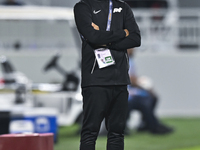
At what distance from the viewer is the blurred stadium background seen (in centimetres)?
1095

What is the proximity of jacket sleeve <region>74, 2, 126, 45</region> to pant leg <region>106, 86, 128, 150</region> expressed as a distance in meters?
0.41

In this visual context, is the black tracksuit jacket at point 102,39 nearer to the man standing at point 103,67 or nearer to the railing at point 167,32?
the man standing at point 103,67

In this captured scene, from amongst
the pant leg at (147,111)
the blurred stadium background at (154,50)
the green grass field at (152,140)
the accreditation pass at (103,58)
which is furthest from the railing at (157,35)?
the accreditation pass at (103,58)

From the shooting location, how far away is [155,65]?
42.5 feet

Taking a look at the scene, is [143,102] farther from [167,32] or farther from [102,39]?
[167,32]

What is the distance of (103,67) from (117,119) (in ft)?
1.49

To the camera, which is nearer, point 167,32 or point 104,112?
point 104,112

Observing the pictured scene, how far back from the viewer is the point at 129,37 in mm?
4305

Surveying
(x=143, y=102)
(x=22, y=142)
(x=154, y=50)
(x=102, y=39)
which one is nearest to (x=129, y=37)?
(x=102, y=39)

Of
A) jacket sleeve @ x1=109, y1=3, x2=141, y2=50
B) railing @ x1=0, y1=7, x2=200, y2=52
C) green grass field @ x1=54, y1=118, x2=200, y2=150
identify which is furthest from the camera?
railing @ x1=0, y1=7, x2=200, y2=52

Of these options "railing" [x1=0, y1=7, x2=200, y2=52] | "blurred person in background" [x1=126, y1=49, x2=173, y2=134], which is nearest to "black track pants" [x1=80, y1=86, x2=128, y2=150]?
"blurred person in background" [x1=126, y1=49, x2=173, y2=134]

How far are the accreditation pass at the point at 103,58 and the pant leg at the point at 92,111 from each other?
198 mm

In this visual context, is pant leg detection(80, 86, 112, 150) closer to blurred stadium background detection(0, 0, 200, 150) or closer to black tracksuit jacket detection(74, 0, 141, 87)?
black tracksuit jacket detection(74, 0, 141, 87)

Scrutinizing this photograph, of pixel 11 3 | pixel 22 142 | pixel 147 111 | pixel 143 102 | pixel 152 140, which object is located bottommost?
pixel 152 140
